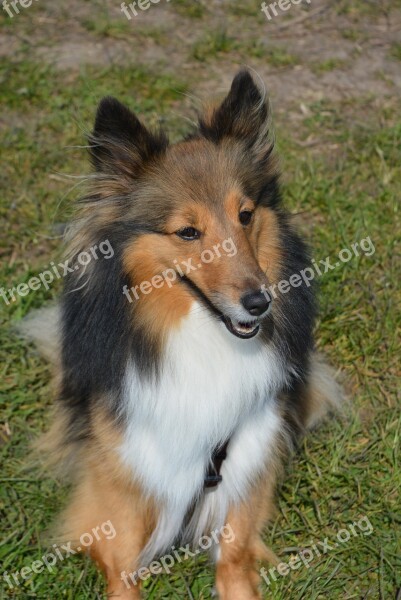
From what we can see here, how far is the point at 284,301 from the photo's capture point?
106 inches

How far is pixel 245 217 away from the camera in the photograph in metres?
2.65

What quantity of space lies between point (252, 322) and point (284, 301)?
0.24 m

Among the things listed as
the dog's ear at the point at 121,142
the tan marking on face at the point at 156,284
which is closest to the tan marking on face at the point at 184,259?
the tan marking on face at the point at 156,284

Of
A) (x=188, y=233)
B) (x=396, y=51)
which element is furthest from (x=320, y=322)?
(x=396, y=51)

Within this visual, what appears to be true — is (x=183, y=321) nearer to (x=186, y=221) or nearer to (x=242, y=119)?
(x=186, y=221)

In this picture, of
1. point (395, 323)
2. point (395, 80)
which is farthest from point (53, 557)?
point (395, 80)

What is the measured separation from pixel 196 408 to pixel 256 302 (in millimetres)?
504

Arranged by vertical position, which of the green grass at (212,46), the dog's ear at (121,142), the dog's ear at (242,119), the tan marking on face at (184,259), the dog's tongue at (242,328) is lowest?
the green grass at (212,46)

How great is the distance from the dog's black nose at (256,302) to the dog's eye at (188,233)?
0.32 m

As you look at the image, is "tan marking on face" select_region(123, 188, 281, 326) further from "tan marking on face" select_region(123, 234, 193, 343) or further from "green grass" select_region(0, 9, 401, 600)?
"green grass" select_region(0, 9, 401, 600)

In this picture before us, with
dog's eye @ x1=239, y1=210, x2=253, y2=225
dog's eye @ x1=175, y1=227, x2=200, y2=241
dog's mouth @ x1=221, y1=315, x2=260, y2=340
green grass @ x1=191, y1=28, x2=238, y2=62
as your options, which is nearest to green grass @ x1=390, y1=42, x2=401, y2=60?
green grass @ x1=191, y1=28, x2=238, y2=62

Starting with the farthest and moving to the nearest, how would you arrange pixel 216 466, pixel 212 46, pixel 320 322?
pixel 212 46
pixel 320 322
pixel 216 466

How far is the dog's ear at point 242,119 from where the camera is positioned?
2719 mm

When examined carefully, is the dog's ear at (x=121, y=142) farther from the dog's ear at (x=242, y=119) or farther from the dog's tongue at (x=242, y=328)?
the dog's tongue at (x=242, y=328)
